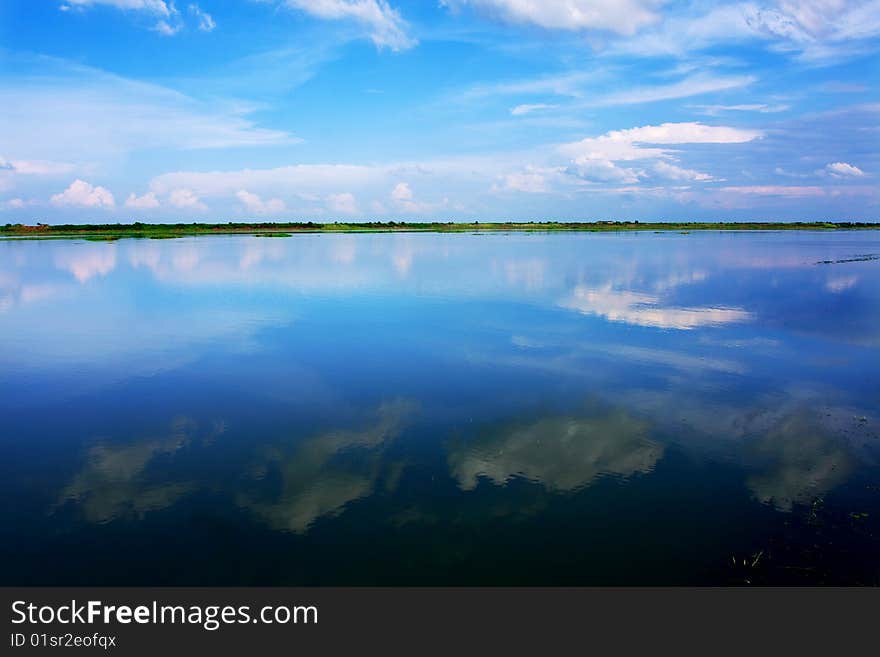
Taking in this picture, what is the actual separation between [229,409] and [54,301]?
24.9 metres

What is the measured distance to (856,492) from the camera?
9.84 metres

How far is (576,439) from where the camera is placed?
1220 centimetres

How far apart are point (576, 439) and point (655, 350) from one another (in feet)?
31.2

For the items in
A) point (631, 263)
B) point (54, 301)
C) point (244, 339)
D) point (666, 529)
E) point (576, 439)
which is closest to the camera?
point (666, 529)

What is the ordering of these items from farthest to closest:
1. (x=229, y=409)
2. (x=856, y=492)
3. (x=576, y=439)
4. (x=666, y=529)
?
(x=229, y=409), (x=576, y=439), (x=856, y=492), (x=666, y=529)

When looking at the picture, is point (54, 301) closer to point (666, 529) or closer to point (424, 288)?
point (424, 288)

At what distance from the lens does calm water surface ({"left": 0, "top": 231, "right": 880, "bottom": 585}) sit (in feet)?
26.6

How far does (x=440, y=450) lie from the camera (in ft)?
37.9

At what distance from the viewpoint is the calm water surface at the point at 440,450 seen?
811 cm
